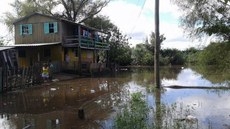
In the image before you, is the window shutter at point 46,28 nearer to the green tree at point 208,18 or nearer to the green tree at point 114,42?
the green tree at point 114,42

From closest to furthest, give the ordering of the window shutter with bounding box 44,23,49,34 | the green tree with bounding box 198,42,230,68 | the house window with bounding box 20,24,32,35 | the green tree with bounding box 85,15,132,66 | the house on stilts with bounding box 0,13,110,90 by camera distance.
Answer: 1. the green tree with bounding box 198,42,230,68
2. the house on stilts with bounding box 0,13,110,90
3. the window shutter with bounding box 44,23,49,34
4. the house window with bounding box 20,24,32,35
5. the green tree with bounding box 85,15,132,66

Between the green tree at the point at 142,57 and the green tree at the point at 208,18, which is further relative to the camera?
the green tree at the point at 142,57

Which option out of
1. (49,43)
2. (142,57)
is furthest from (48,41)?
(142,57)

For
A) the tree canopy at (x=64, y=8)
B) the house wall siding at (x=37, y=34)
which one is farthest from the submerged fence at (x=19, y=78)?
the tree canopy at (x=64, y=8)

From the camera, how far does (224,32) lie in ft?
32.3

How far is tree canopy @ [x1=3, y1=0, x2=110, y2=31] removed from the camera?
2047 inches

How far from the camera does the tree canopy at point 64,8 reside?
171 feet

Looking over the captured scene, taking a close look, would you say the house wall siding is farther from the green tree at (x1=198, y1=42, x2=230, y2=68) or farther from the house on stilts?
the green tree at (x1=198, y1=42, x2=230, y2=68)

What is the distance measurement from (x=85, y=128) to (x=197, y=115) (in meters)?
4.06

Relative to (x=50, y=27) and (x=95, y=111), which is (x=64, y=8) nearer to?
(x=50, y=27)

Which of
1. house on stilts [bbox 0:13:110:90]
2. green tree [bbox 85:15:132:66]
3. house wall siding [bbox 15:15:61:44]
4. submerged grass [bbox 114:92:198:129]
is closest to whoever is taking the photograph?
Result: submerged grass [bbox 114:92:198:129]

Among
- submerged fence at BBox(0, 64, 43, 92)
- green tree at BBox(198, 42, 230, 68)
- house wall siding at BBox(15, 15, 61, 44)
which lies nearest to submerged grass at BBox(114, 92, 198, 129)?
green tree at BBox(198, 42, 230, 68)

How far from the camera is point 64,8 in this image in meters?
54.4

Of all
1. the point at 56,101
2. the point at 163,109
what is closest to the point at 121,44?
the point at 56,101
